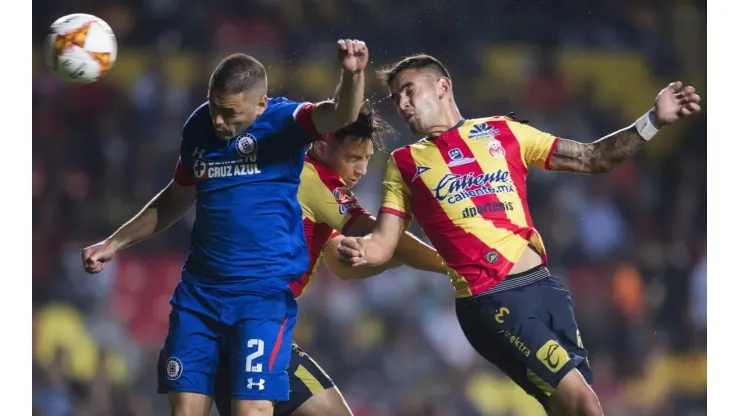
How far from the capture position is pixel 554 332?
14.5 feet

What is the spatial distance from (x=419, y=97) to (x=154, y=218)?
52.8 inches

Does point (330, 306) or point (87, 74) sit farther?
point (330, 306)

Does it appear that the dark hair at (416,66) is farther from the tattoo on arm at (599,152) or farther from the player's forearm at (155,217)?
the player's forearm at (155,217)

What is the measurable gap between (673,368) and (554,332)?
16.0ft

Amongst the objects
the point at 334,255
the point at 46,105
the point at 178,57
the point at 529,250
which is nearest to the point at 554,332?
the point at 529,250

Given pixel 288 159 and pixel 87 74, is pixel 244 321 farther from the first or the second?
pixel 87 74

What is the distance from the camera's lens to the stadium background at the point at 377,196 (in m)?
8.63

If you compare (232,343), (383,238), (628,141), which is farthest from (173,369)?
(628,141)

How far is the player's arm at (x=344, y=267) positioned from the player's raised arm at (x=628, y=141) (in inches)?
40.2

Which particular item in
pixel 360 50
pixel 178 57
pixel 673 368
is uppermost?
pixel 178 57

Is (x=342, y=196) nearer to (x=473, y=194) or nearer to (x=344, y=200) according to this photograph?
(x=344, y=200)

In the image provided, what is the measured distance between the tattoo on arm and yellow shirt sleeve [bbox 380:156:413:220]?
68cm

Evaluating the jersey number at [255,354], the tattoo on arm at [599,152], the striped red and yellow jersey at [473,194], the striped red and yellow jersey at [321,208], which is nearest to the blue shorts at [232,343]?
the jersey number at [255,354]

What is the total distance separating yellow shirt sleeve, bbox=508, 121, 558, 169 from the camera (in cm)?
464
